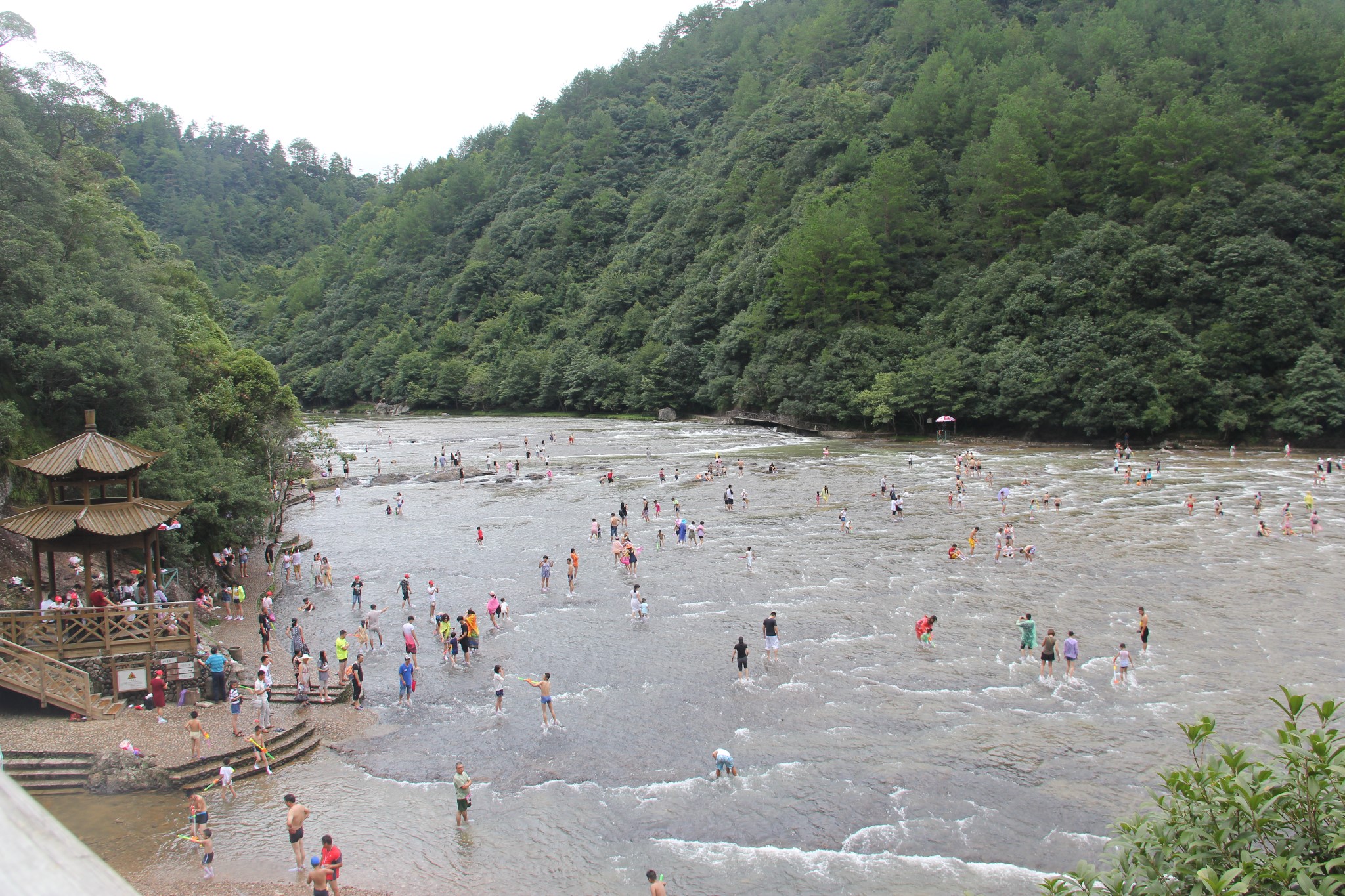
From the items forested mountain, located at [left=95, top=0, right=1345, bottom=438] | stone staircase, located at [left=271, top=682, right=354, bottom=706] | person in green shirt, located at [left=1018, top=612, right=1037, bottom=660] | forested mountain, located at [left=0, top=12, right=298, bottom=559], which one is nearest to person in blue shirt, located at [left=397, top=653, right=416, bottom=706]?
stone staircase, located at [left=271, top=682, right=354, bottom=706]

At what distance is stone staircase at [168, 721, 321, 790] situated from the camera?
16359 mm

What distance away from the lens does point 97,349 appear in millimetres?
27750

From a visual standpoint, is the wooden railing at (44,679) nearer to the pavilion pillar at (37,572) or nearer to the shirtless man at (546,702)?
the pavilion pillar at (37,572)

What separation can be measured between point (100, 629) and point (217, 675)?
8.63ft

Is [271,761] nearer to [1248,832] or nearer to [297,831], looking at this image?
[297,831]

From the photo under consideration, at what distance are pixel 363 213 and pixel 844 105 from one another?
119 metres

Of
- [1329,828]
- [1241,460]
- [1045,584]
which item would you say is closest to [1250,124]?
[1241,460]

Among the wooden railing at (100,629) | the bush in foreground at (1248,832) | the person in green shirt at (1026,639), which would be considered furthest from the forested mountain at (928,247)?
the bush in foreground at (1248,832)

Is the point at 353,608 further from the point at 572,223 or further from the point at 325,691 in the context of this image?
the point at 572,223

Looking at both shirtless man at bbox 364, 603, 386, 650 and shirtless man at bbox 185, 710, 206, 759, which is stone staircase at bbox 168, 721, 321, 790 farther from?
shirtless man at bbox 364, 603, 386, 650

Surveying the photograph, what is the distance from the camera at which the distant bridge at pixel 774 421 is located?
249 ft

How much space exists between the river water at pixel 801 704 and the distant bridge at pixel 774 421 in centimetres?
Answer: 3701

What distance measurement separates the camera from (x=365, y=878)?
13.7m

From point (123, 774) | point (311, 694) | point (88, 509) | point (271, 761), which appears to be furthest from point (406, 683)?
point (88, 509)
